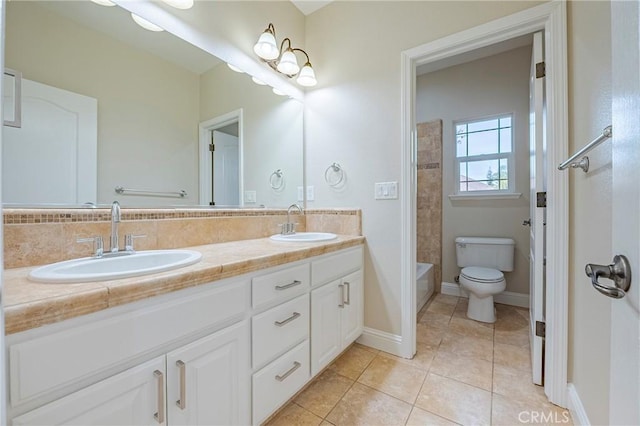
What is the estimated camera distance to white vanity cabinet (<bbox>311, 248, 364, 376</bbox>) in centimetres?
141

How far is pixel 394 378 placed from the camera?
1.54 meters

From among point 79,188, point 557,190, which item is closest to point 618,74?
point 557,190

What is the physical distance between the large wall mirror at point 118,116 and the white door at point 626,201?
5.35 feet

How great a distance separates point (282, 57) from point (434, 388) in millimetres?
2273

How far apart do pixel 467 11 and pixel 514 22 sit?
0.90 feet

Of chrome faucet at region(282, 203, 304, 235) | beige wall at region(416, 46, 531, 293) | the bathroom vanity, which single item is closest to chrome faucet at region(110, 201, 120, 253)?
the bathroom vanity

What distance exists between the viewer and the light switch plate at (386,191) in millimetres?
1764

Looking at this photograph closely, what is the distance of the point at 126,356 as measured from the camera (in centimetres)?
71

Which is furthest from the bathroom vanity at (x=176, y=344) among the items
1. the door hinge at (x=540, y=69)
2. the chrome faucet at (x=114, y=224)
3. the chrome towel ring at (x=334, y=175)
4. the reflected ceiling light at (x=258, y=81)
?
the door hinge at (x=540, y=69)

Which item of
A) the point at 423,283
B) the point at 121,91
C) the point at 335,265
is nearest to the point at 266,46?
the point at 121,91

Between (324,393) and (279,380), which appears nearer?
(279,380)

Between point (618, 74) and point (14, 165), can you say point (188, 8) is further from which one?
point (618, 74)

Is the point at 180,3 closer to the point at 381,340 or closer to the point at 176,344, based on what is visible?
the point at 176,344

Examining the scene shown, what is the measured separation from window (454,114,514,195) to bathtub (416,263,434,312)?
94cm
